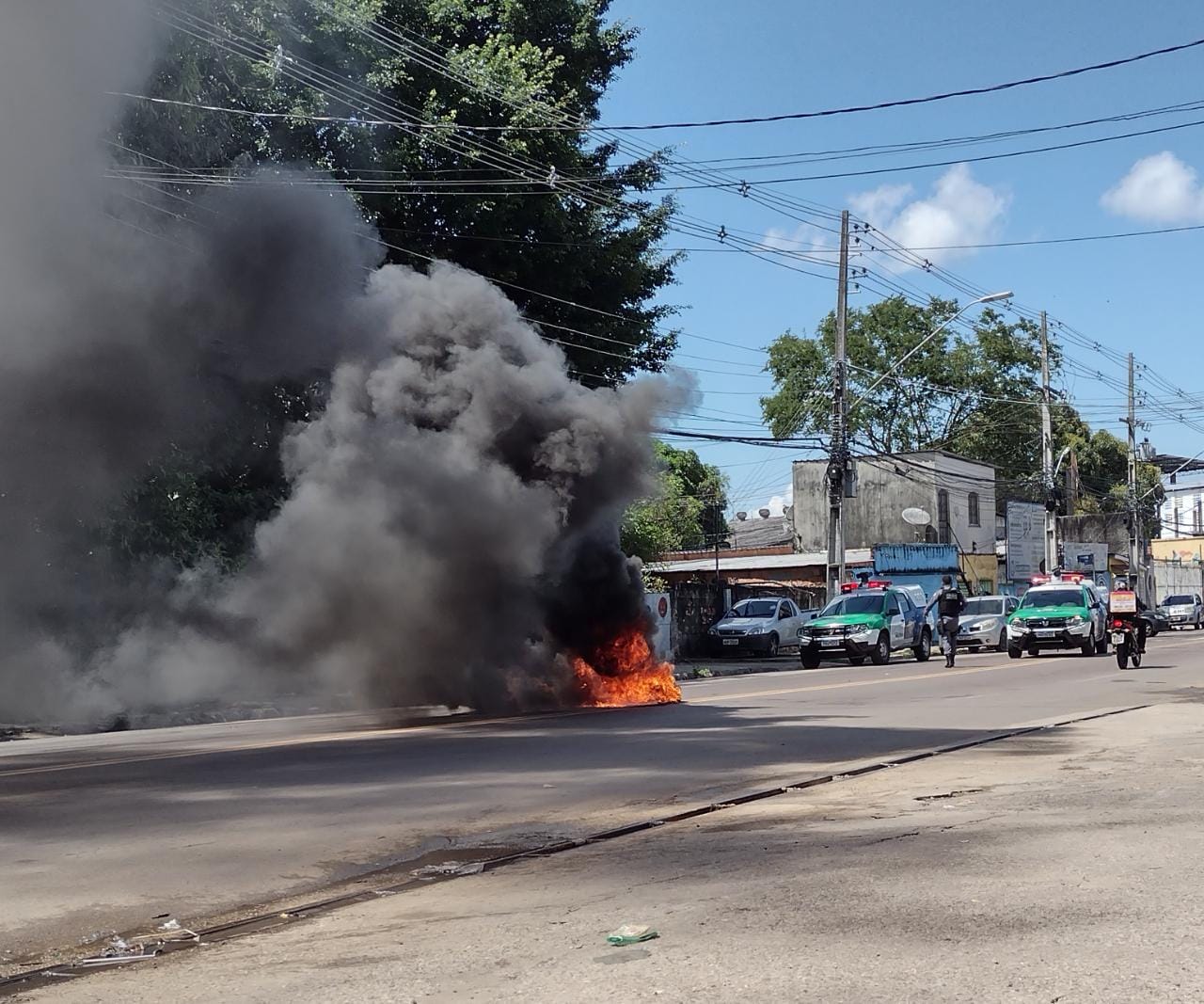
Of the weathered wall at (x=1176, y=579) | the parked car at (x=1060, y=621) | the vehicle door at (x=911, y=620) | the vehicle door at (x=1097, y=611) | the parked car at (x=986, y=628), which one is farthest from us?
the weathered wall at (x=1176, y=579)

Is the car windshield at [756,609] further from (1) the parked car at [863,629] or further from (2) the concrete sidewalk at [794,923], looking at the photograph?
(2) the concrete sidewalk at [794,923]

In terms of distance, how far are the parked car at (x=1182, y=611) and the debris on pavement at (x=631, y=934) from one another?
56281mm

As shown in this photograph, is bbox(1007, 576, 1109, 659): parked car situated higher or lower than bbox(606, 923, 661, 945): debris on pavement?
higher

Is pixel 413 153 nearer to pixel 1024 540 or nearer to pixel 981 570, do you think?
pixel 981 570

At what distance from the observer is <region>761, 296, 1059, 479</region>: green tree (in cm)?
6581

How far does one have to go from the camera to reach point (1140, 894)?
576 cm

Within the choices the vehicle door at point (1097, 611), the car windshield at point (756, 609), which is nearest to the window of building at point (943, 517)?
the car windshield at point (756, 609)

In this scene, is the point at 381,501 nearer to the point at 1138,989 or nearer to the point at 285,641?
the point at 285,641

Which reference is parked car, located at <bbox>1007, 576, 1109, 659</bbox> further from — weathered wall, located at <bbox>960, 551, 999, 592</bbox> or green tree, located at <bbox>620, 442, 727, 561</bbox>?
weathered wall, located at <bbox>960, 551, 999, 592</bbox>

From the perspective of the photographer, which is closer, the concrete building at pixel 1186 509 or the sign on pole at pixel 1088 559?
the sign on pole at pixel 1088 559

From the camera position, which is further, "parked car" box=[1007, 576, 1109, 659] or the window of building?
the window of building

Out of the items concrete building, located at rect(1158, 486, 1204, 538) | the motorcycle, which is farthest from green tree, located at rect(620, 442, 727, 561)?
concrete building, located at rect(1158, 486, 1204, 538)

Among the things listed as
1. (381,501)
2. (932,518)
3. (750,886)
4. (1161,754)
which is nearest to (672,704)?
(381,501)

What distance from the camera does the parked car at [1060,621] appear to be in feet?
95.7
